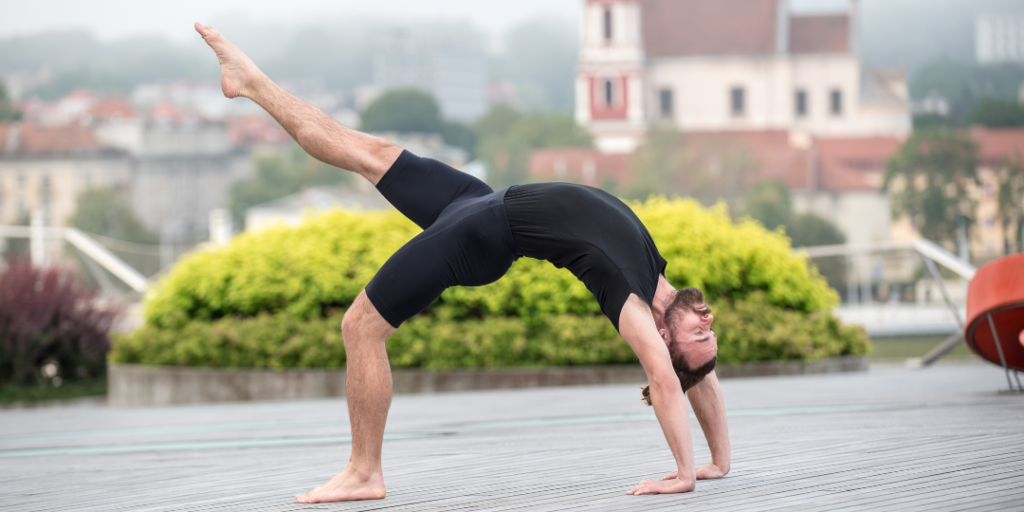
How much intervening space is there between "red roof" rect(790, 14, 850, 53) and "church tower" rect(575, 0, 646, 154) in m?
20.3

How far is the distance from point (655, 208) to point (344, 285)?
9.21ft

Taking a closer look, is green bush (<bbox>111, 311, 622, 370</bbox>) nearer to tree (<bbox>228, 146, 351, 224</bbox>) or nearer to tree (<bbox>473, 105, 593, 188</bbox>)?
tree (<bbox>473, 105, 593, 188</bbox>)

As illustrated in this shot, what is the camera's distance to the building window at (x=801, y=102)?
130250mm

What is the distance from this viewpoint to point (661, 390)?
3.46 metres

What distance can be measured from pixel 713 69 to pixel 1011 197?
37.7 m

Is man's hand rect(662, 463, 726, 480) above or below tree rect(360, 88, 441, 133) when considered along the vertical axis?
below

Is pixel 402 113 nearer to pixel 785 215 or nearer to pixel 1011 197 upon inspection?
pixel 785 215

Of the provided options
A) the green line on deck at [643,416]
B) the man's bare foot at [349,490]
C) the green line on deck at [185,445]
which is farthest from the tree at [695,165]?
the man's bare foot at [349,490]

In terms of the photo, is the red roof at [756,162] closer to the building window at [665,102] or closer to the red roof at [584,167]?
the red roof at [584,167]

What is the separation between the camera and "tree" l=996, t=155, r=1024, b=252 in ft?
313

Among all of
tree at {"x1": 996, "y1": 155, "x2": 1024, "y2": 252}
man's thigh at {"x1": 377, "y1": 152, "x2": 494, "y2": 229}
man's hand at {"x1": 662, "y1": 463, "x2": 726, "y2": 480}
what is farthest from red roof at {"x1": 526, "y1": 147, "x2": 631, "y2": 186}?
man's hand at {"x1": 662, "y1": 463, "x2": 726, "y2": 480}

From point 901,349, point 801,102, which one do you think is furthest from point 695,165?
point 901,349

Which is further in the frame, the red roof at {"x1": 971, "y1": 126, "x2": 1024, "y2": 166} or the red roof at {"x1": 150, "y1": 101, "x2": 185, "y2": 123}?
the red roof at {"x1": 150, "y1": 101, "x2": 185, "y2": 123}

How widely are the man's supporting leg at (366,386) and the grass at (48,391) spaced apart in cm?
824
